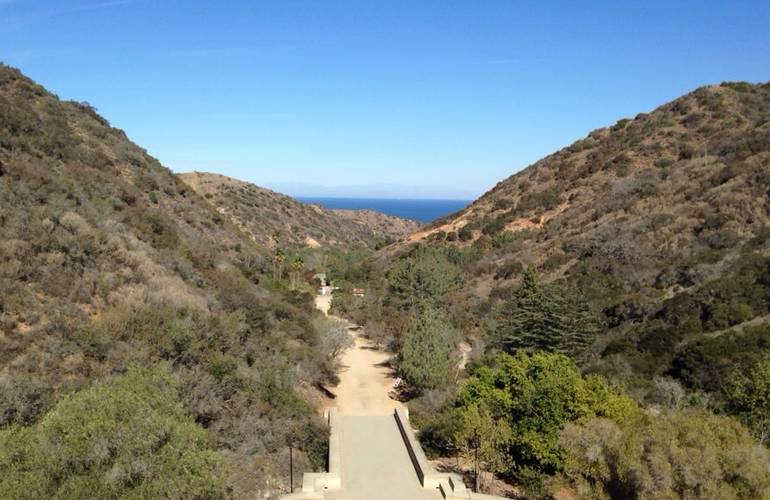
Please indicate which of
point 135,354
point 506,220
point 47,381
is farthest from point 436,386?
point 506,220

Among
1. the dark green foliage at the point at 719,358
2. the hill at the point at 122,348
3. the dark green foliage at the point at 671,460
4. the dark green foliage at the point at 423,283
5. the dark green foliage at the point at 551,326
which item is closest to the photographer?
the hill at the point at 122,348

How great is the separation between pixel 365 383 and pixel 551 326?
9.17 metres

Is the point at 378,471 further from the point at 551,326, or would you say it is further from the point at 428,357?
the point at 551,326

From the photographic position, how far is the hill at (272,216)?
243 feet

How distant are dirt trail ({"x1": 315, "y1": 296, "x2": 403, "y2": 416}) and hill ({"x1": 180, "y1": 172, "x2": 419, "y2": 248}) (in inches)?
1567

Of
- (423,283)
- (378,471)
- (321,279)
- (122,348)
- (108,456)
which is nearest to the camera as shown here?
(108,456)

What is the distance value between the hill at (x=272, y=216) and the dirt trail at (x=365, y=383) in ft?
131

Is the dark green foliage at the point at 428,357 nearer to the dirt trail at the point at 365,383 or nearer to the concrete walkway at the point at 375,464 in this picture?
the dirt trail at the point at 365,383

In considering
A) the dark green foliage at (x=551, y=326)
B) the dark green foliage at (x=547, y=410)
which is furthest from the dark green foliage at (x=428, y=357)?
the dark green foliage at (x=547, y=410)

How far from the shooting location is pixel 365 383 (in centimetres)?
2584

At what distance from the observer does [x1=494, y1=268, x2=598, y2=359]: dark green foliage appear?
23.1 m

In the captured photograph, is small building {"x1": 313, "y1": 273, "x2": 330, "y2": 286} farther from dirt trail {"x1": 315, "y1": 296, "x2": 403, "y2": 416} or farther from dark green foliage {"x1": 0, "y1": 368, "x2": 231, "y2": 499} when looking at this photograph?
dark green foliage {"x1": 0, "y1": 368, "x2": 231, "y2": 499}

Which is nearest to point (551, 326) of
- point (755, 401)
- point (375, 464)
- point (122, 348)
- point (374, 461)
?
point (755, 401)

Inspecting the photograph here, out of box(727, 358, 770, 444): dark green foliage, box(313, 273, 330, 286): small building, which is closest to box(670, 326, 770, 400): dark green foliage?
box(727, 358, 770, 444): dark green foliage
